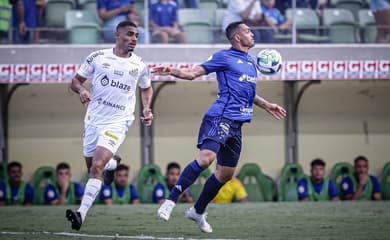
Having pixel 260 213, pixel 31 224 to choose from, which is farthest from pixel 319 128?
pixel 31 224

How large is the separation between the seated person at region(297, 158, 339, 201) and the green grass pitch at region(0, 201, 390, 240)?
65.9 inches

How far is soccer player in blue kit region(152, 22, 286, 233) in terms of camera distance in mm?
10016

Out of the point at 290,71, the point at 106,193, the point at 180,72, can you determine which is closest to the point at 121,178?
the point at 106,193

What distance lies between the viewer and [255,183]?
17.3m

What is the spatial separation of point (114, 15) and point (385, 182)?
5487mm

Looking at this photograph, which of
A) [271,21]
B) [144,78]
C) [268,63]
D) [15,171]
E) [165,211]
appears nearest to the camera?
[165,211]

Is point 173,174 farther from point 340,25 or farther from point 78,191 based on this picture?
point 340,25

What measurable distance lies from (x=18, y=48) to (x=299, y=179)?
5061 millimetres

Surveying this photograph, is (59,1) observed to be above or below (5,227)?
above

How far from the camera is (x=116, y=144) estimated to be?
33.9 feet

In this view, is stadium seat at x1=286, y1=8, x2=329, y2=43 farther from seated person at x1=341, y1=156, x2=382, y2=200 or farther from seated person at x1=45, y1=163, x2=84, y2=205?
seated person at x1=45, y1=163, x2=84, y2=205

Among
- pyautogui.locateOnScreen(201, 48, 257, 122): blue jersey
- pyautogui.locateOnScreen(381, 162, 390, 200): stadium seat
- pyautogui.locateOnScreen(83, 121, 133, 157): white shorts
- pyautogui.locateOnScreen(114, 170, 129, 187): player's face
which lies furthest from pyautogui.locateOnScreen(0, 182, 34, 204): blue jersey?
pyautogui.locateOnScreen(201, 48, 257, 122): blue jersey

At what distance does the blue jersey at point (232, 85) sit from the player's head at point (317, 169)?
22.0 feet

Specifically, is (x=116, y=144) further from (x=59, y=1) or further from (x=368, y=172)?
(x=368, y=172)
